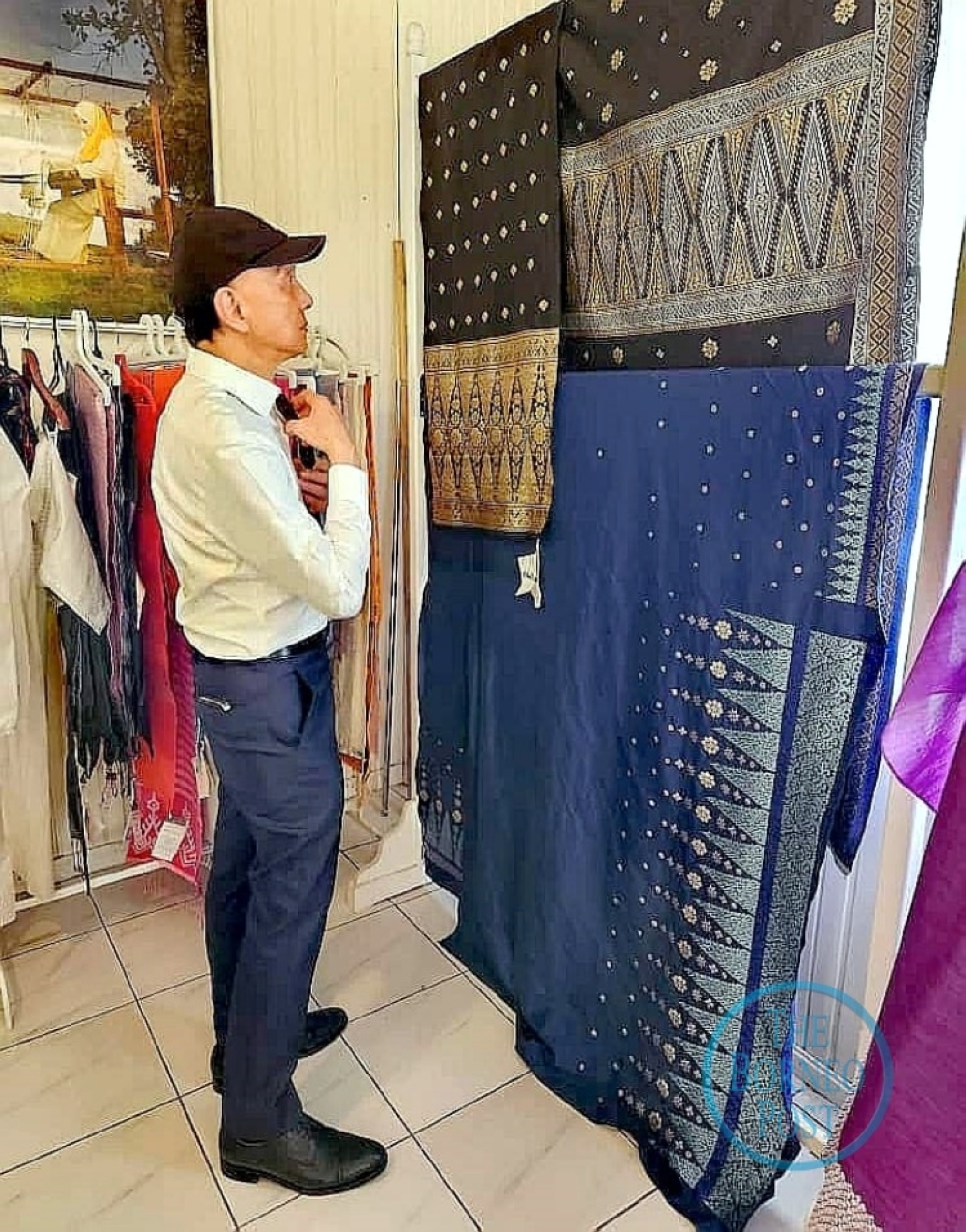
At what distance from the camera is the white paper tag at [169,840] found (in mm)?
2127

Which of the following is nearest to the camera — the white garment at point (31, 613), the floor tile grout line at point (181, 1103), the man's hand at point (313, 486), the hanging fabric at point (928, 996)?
the hanging fabric at point (928, 996)

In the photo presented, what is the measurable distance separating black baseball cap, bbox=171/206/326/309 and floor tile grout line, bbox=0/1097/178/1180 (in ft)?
4.75

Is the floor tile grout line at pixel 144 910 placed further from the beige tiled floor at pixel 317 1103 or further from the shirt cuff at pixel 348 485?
the shirt cuff at pixel 348 485

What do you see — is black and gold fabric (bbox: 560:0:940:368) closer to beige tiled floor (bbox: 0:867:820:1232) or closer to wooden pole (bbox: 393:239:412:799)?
wooden pole (bbox: 393:239:412:799)

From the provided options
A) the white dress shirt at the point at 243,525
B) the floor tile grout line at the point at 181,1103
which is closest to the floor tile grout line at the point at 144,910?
the floor tile grout line at the point at 181,1103

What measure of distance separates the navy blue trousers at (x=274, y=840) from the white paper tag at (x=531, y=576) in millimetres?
436

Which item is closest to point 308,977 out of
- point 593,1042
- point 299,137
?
point 593,1042

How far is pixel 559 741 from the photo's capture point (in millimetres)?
1652

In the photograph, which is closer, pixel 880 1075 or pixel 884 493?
pixel 880 1075

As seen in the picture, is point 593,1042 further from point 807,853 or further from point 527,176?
point 527,176

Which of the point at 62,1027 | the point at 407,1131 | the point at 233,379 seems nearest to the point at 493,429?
the point at 233,379

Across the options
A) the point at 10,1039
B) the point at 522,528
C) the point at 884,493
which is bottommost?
the point at 10,1039

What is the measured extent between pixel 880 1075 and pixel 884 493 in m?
0.67

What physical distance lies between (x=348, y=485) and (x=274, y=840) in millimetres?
566
